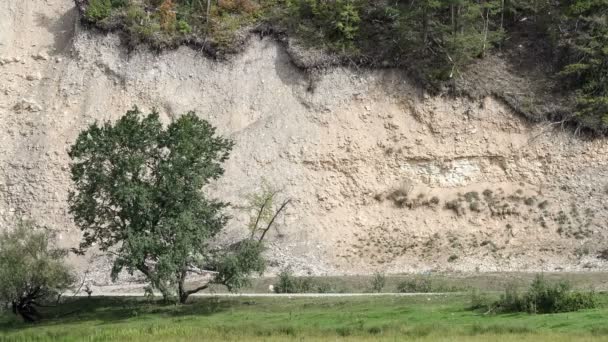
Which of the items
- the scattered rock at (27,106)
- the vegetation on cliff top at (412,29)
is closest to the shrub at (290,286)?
the vegetation on cliff top at (412,29)

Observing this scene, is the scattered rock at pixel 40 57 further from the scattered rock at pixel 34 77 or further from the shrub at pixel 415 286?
the shrub at pixel 415 286

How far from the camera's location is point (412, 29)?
44.0 meters

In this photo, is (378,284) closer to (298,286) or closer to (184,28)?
(298,286)

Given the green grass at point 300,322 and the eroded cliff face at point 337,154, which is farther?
the eroded cliff face at point 337,154

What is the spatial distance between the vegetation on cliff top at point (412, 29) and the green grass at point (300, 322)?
57.7 ft

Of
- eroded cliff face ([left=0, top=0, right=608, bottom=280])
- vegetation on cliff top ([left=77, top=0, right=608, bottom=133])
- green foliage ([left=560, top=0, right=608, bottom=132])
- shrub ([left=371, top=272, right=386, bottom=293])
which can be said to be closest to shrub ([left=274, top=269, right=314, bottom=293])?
shrub ([left=371, top=272, right=386, bottom=293])

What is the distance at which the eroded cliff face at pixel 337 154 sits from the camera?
39.1 meters

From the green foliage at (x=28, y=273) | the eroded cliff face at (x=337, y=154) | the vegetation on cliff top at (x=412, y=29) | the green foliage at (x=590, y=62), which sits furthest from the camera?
the vegetation on cliff top at (x=412, y=29)

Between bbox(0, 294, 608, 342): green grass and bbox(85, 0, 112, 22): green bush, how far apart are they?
60.3ft

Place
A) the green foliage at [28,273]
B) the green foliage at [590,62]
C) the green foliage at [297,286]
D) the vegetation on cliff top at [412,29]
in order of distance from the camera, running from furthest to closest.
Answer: the vegetation on cliff top at [412,29] → the green foliage at [590,62] → the green foliage at [297,286] → the green foliage at [28,273]

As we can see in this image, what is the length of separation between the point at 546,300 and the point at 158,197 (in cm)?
1242

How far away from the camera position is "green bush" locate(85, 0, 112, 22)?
44500 millimetres

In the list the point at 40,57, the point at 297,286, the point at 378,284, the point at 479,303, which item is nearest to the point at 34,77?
the point at 40,57

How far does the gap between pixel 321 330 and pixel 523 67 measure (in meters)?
25.1
